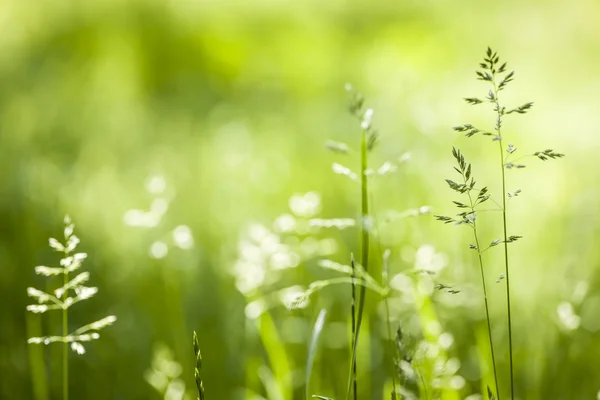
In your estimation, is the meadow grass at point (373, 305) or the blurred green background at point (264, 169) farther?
the blurred green background at point (264, 169)

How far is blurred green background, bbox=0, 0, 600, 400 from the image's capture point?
221cm

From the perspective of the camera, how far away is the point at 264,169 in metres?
4.18

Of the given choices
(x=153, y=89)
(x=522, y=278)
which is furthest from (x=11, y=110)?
(x=522, y=278)

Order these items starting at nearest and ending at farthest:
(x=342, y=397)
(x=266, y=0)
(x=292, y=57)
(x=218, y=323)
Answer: (x=342, y=397)
(x=218, y=323)
(x=292, y=57)
(x=266, y=0)

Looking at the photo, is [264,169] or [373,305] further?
[264,169]

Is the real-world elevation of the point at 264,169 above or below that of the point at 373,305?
above

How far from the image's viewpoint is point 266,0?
26.2 feet

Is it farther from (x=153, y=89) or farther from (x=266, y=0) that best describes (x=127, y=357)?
(x=266, y=0)

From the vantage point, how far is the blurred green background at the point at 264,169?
7.26ft

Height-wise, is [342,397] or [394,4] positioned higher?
[394,4]

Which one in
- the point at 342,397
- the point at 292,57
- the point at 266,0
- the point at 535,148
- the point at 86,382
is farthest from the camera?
the point at 266,0

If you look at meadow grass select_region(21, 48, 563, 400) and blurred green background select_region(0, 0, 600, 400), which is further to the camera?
blurred green background select_region(0, 0, 600, 400)

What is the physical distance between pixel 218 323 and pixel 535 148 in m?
2.47

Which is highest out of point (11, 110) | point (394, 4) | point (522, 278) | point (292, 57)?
point (394, 4)
